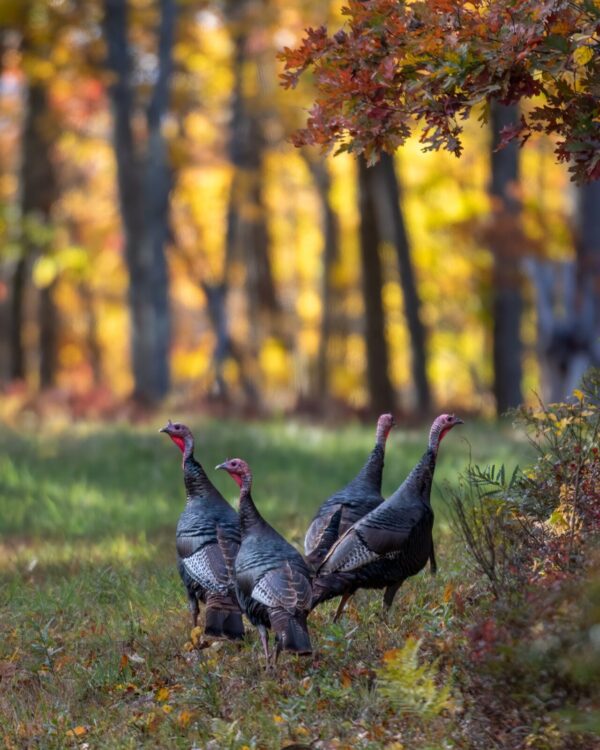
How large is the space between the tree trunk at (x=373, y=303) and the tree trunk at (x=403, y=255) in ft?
0.65

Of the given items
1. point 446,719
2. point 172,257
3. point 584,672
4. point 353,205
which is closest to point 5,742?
point 446,719

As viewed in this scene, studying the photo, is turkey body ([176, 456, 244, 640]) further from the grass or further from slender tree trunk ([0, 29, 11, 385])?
slender tree trunk ([0, 29, 11, 385])

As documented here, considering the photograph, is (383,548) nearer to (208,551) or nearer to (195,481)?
(208,551)

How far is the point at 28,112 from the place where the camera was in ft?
91.9

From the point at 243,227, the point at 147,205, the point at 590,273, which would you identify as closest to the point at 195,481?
the point at 590,273

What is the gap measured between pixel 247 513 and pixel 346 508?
1.05m

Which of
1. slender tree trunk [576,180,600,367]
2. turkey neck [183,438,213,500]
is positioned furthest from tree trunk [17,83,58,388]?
turkey neck [183,438,213,500]

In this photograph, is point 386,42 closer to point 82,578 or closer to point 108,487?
point 82,578

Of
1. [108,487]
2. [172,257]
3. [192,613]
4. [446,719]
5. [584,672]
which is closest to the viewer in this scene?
[584,672]

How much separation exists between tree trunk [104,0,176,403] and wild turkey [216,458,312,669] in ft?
51.8

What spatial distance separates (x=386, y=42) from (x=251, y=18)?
20.7m

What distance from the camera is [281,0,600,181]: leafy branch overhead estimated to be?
670 cm

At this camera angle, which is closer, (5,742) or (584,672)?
(584,672)

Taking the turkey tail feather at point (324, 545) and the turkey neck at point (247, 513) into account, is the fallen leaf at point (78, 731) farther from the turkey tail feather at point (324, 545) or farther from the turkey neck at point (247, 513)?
the turkey tail feather at point (324, 545)
